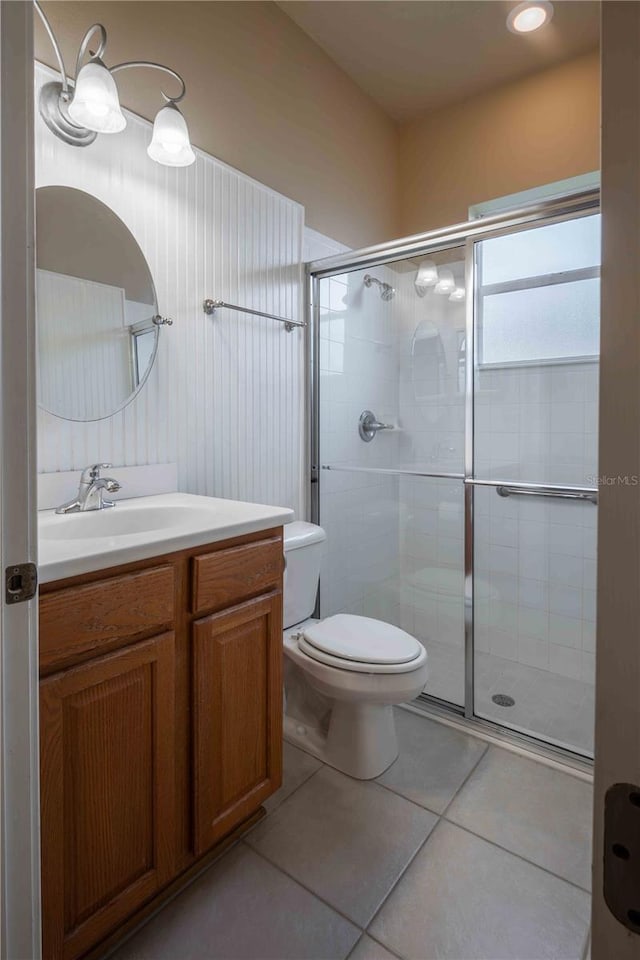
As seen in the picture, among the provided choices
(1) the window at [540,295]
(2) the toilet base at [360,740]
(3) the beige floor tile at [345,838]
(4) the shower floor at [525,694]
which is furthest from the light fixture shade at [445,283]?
(3) the beige floor tile at [345,838]

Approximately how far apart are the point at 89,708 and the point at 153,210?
1.43m

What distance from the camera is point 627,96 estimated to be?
0.91 feet

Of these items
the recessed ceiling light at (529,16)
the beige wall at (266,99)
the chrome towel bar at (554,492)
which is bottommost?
the chrome towel bar at (554,492)

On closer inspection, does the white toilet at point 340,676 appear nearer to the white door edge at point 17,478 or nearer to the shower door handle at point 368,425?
the shower door handle at point 368,425

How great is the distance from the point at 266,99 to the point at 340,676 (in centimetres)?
220

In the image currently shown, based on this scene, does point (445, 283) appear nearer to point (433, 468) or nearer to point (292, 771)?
point (433, 468)

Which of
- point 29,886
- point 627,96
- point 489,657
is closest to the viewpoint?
point 627,96

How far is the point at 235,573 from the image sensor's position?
125 cm

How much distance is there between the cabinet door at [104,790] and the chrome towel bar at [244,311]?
1.16 metres

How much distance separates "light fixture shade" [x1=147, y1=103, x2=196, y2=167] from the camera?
4.71ft

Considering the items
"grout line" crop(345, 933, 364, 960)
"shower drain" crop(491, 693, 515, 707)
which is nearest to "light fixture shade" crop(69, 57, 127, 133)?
"grout line" crop(345, 933, 364, 960)

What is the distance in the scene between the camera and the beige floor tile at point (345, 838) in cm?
125

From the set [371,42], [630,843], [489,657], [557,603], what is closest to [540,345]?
[557,603]

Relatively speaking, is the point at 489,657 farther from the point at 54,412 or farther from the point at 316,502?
the point at 54,412
